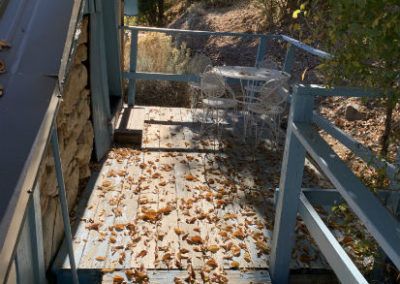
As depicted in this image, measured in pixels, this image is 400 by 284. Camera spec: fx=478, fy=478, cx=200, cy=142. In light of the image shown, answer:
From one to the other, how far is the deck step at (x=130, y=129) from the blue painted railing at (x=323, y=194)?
300 cm

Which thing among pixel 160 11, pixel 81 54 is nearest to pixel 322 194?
pixel 81 54

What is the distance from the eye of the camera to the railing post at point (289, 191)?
104 inches

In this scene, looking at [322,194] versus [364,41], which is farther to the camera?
[322,194]

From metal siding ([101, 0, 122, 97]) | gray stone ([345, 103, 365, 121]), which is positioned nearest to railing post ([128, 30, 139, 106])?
metal siding ([101, 0, 122, 97])

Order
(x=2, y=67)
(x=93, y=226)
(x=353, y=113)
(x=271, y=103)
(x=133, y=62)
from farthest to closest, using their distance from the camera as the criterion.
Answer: (x=353, y=113) → (x=133, y=62) → (x=271, y=103) → (x=93, y=226) → (x=2, y=67)

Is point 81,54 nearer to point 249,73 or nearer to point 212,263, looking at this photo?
point 212,263

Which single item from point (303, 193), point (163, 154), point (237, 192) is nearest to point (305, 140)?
point (303, 193)

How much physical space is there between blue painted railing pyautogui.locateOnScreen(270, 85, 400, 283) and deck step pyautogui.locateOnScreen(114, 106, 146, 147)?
3004 mm

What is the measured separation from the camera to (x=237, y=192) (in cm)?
447

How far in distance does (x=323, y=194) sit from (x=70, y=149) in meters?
1.95

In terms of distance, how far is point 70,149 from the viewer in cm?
373

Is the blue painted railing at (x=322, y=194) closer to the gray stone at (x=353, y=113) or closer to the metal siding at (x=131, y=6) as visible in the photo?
A: the metal siding at (x=131, y=6)

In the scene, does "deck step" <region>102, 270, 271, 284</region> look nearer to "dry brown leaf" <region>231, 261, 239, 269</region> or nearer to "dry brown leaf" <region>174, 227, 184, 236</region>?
"dry brown leaf" <region>231, 261, 239, 269</region>

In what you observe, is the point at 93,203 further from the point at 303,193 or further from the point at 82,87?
the point at 303,193
